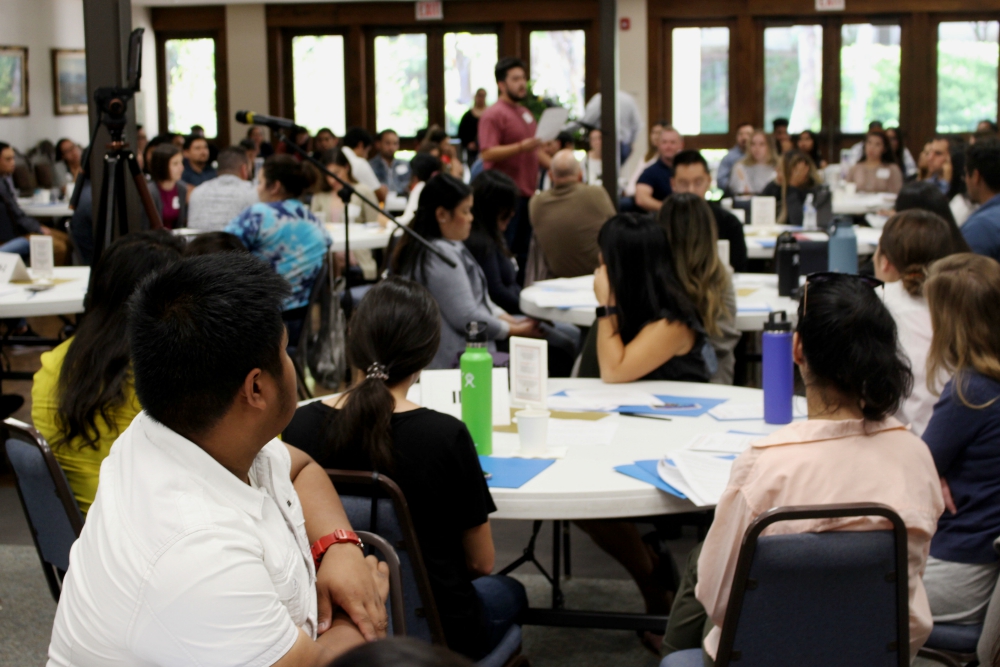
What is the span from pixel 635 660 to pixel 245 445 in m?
1.85

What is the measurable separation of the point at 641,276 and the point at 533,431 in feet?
2.78

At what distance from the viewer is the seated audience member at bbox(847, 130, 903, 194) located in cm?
922

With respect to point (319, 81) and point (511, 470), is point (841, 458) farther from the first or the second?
point (319, 81)

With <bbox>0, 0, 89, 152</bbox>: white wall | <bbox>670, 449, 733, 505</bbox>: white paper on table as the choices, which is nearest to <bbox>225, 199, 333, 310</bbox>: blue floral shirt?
<bbox>670, 449, 733, 505</bbox>: white paper on table

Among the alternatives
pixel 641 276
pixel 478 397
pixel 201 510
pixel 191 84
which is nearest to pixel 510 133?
pixel 641 276

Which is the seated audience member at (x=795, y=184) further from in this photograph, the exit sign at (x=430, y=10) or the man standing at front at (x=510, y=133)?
the exit sign at (x=430, y=10)

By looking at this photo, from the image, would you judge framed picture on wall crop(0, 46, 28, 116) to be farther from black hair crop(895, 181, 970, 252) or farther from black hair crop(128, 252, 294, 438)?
black hair crop(128, 252, 294, 438)

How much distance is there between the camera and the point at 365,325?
6.67 feet

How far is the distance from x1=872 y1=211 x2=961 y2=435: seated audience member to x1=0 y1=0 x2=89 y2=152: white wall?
11.4m

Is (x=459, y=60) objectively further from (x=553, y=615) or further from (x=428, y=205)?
(x=553, y=615)

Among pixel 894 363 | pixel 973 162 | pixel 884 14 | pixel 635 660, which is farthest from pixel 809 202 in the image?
pixel 884 14

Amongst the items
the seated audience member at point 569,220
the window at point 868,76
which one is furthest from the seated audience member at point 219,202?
the window at point 868,76

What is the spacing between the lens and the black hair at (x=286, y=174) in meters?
4.92

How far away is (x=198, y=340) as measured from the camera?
110 cm
